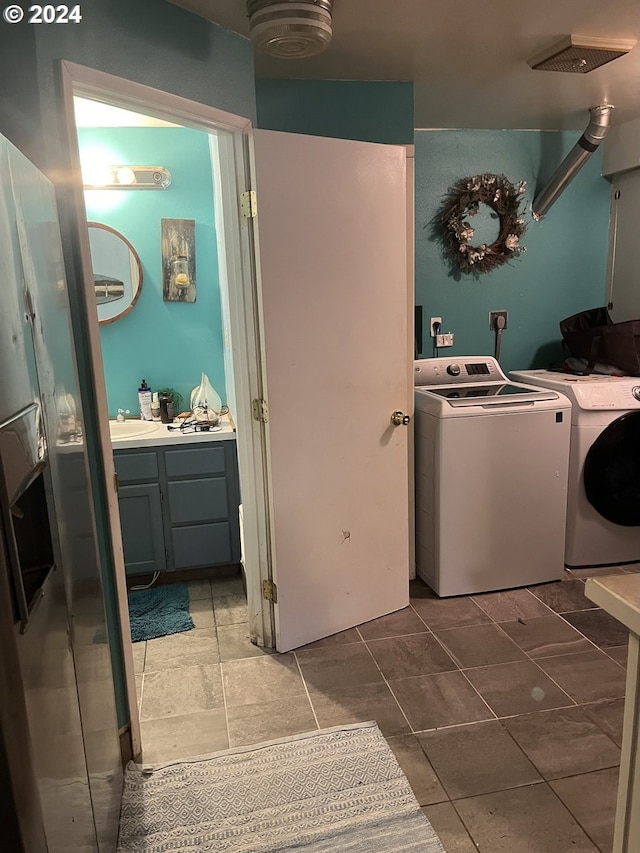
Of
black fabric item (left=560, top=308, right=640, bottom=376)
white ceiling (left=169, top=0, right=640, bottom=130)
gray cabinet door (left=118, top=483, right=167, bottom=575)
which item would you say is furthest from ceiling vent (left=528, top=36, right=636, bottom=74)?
Result: gray cabinet door (left=118, top=483, right=167, bottom=575)

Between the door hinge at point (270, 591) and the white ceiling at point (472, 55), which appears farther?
the door hinge at point (270, 591)

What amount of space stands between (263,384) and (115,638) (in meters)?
1.01

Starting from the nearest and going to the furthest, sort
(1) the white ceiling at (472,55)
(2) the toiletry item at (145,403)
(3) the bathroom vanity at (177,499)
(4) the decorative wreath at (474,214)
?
1. (1) the white ceiling at (472,55)
2. (3) the bathroom vanity at (177,499)
3. (2) the toiletry item at (145,403)
4. (4) the decorative wreath at (474,214)

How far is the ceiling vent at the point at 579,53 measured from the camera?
2336 millimetres

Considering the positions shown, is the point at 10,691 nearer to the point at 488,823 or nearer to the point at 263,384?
the point at 488,823

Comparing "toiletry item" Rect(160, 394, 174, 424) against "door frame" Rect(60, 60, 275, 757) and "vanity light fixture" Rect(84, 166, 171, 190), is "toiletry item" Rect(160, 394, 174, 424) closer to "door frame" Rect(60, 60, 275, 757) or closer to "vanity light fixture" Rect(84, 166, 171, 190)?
"door frame" Rect(60, 60, 275, 757)

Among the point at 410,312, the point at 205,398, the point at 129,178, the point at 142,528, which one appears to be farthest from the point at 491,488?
the point at 129,178

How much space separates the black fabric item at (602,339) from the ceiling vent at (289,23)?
2147 mm

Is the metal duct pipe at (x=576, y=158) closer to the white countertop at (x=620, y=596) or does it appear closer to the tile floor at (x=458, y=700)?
the tile floor at (x=458, y=700)

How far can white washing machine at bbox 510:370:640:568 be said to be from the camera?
2.98m

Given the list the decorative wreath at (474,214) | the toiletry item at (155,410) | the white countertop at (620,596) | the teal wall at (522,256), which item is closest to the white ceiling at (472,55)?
the teal wall at (522,256)

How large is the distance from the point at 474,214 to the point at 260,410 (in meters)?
1.92

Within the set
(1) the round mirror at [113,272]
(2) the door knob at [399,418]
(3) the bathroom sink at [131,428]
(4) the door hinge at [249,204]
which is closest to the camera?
(4) the door hinge at [249,204]

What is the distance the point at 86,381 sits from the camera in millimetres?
1718
